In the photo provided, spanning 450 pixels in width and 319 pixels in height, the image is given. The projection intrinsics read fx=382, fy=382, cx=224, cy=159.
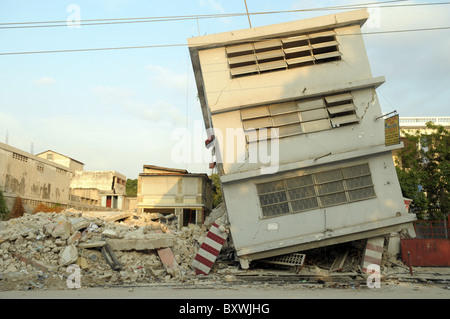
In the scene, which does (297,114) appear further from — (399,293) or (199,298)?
(199,298)

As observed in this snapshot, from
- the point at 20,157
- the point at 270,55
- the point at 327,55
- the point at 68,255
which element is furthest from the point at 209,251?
the point at 20,157

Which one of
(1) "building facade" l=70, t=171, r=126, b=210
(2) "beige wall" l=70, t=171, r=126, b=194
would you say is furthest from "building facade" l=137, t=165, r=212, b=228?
(2) "beige wall" l=70, t=171, r=126, b=194

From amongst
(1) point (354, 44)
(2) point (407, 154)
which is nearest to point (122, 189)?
(2) point (407, 154)

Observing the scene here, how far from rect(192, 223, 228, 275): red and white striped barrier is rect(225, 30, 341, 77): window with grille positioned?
17.7 feet

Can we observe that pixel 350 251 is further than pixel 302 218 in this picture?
Yes

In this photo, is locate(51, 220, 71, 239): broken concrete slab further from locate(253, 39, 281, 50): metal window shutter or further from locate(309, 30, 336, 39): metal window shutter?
locate(309, 30, 336, 39): metal window shutter

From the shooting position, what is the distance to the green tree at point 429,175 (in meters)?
24.1

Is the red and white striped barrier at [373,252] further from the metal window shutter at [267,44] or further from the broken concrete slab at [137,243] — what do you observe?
the metal window shutter at [267,44]

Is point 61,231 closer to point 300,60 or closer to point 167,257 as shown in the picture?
point 167,257

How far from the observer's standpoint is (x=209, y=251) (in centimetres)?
1266

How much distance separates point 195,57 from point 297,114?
13.8ft

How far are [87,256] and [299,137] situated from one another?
7.91 m

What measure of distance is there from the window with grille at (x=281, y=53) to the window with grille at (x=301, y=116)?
134 centimetres

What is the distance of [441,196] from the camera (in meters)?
24.4
